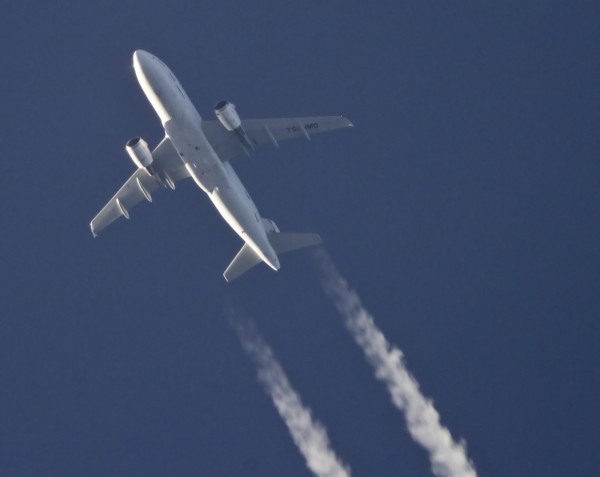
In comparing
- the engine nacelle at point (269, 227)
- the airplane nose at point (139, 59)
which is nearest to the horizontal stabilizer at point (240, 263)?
the engine nacelle at point (269, 227)

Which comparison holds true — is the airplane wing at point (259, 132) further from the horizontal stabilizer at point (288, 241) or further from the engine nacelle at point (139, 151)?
the horizontal stabilizer at point (288, 241)

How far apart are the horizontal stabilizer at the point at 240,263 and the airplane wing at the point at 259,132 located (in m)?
6.82

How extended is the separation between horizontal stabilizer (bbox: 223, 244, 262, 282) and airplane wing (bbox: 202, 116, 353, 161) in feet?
22.4

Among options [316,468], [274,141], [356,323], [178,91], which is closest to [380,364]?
[356,323]

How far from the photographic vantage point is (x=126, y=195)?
80500mm

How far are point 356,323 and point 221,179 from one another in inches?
688

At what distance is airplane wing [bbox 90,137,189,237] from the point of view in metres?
77.0

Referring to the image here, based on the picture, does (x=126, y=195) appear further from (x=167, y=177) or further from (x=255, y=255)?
(x=255, y=255)

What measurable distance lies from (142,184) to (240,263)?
9078mm

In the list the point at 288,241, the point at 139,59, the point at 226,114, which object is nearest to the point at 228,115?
the point at 226,114

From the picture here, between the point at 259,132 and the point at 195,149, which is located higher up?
the point at 195,149

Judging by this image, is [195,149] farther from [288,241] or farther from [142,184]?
[288,241]

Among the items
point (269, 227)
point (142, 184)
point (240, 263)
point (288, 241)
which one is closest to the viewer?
point (288, 241)

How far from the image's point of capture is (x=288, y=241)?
7675cm
